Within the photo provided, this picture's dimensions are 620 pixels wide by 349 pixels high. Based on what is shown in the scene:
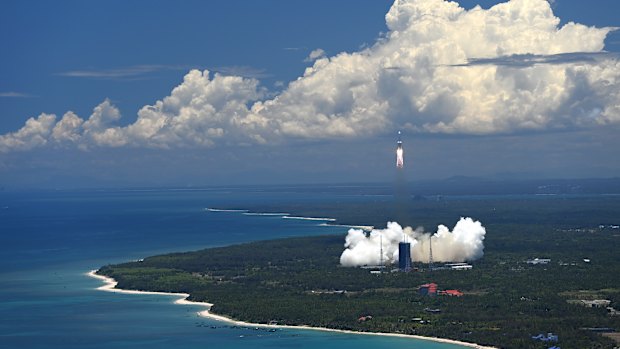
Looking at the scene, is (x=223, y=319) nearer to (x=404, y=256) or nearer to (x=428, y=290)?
(x=428, y=290)

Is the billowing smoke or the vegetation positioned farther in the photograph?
the billowing smoke

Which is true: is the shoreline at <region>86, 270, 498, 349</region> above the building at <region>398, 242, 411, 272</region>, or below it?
below

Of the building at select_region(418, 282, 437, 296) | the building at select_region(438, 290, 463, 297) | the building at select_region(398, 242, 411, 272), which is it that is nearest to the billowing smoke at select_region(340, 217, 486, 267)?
the building at select_region(398, 242, 411, 272)

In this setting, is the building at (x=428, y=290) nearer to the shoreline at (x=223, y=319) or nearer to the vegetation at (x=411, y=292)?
the vegetation at (x=411, y=292)

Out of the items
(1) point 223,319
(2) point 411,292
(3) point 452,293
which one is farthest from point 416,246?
(1) point 223,319

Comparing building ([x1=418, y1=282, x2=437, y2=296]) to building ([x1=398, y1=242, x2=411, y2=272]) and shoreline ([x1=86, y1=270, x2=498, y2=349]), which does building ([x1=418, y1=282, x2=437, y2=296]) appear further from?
building ([x1=398, y1=242, x2=411, y2=272])

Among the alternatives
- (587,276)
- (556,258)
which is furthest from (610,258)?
(587,276)

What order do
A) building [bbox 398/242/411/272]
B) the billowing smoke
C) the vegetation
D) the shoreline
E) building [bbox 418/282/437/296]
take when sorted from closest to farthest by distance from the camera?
the shoreline < the vegetation < building [bbox 418/282/437/296] < building [bbox 398/242/411/272] < the billowing smoke

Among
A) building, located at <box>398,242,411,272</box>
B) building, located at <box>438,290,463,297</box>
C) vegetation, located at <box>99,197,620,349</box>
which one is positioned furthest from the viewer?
building, located at <box>398,242,411,272</box>
